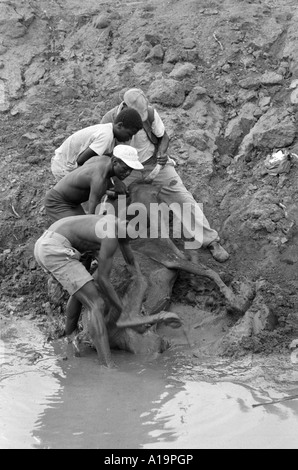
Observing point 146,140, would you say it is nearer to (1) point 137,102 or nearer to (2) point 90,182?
(1) point 137,102

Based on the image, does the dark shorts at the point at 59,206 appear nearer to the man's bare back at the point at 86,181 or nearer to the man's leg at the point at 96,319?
the man's bare back at the point at 86,181

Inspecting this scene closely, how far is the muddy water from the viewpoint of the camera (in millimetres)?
5566

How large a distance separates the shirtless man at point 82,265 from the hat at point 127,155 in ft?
1.51

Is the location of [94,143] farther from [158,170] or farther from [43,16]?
[43,16]

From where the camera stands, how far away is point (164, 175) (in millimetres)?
7633

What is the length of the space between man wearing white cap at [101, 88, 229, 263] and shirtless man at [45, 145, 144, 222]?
2.40ft

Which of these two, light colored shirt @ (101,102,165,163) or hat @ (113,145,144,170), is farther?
light colored shirt @ (101,102,165,163)

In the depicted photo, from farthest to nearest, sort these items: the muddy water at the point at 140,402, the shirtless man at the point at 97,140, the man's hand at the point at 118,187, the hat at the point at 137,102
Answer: the hat at the point at 137,102 → the shirtless man at the point at 97,140 → the man's hand at the point at 118,187 → the muddy water at the point at 140,402

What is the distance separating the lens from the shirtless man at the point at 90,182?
668 cm

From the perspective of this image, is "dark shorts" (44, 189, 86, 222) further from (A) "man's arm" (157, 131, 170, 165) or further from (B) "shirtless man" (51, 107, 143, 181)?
(A) "man's arm" (157, 131, 170, 165)

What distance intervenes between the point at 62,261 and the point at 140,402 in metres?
1.35

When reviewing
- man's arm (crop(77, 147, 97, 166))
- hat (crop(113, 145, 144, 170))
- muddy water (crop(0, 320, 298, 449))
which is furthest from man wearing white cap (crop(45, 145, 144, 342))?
muddy water (crop(0, 320, 298, 449))

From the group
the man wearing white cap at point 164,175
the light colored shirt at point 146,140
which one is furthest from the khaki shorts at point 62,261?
the light colored shirt at point 146,140

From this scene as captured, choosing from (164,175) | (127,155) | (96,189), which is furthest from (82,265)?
(164,175)
